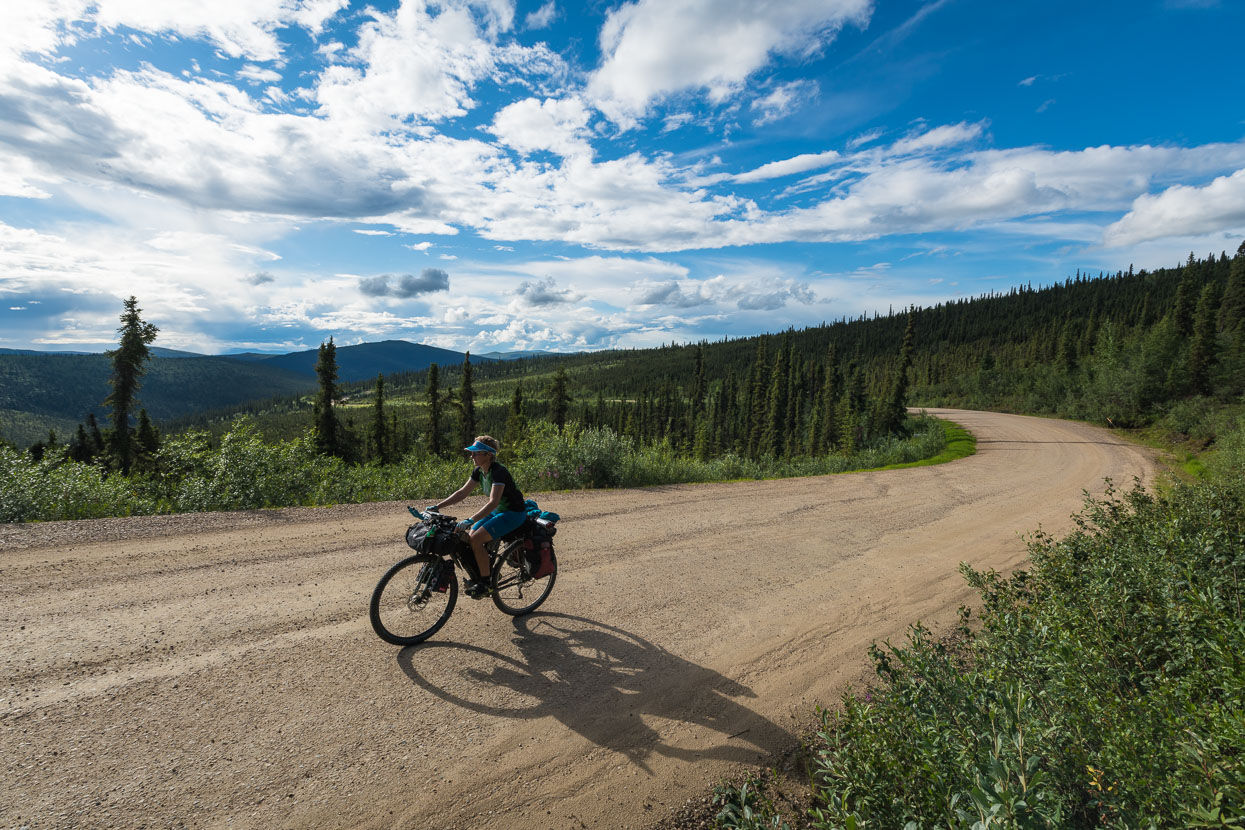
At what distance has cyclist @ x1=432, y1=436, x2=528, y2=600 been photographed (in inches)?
239

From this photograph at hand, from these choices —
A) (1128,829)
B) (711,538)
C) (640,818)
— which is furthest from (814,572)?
(1128,829)

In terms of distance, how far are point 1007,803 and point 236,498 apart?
41.6 feet

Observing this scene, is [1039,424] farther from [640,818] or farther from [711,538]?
[640,818]

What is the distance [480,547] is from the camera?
607cm

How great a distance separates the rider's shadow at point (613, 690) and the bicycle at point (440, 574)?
1.16ft

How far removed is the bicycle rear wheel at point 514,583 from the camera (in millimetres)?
6457

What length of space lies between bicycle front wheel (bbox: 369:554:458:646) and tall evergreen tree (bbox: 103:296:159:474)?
39.4 m

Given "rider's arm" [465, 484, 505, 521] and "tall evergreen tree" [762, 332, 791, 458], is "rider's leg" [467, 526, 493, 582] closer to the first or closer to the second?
"rider's arm" [465, 484, 505, 521]

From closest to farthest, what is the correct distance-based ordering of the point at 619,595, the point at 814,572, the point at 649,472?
the point at 619,595 → the point at 814,572 → the point at 649,472

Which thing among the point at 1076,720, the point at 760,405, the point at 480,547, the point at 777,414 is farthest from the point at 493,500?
the point at 760,405

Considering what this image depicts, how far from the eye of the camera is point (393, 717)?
15.0ft

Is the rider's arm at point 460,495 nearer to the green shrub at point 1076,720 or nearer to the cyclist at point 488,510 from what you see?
the cyclist at point 488,510

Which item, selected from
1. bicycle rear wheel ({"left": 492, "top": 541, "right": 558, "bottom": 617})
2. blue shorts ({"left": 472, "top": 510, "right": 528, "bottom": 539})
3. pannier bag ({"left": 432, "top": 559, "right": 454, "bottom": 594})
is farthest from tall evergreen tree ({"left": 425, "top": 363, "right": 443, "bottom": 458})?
pannier bag ({"left": 432, "top": 559, "right": 454, "bottom": 594})

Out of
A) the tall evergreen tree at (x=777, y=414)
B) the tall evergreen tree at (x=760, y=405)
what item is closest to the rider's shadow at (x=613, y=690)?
the tall evergreen tree at (x=777, y=414)
